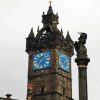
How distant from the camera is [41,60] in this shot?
271 feet

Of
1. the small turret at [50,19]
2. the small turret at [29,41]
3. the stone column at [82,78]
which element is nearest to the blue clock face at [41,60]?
the small turret at [29,41]

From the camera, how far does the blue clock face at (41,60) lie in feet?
268

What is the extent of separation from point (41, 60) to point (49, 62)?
1737 mm

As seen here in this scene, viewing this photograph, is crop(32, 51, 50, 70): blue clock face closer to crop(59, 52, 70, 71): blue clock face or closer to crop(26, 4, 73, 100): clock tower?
crop(26, 4, 73, 100): clock tower

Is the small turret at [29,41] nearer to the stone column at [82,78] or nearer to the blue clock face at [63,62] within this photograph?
the blue clock face at [63,62]

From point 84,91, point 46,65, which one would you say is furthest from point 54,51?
point 84,91

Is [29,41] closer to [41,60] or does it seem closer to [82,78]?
[41,60]

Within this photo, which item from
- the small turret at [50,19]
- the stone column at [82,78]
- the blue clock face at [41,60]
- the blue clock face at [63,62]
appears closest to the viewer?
the stone column at [82,78]

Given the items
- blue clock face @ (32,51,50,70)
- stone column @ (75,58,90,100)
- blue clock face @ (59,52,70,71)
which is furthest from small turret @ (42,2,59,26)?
stone column @ (75,58,90,100)

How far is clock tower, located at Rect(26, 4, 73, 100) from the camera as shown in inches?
3127

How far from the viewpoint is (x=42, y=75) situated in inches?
3187

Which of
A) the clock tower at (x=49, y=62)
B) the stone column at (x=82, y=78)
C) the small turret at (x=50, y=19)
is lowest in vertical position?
the stone column at (x=82, y=78)

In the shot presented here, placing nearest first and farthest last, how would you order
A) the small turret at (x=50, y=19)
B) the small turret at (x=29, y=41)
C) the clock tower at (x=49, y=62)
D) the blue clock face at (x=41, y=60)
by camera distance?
the clock tower at (x=49, y=62), the blue clock face at (x=41, y=60), the small turret at (x=29, y=41), the small turret at (x=50, y=19)

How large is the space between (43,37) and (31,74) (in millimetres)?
5817
